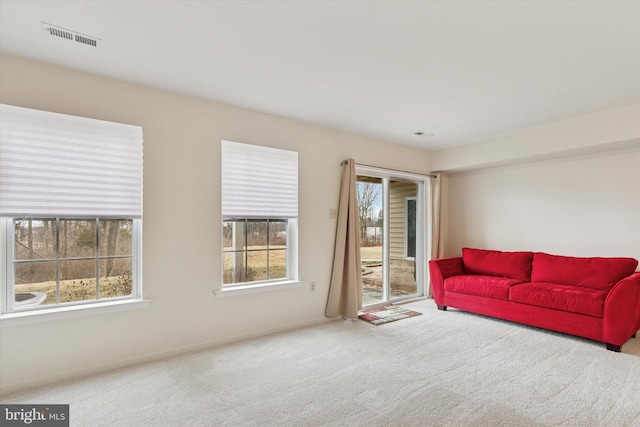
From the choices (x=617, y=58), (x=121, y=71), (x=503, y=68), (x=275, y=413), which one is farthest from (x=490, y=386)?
(x=121, y=71)

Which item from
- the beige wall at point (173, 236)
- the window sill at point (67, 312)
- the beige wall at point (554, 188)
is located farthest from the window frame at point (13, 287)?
the beige wall at point (554, 188)

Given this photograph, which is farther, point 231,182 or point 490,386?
point 231,182

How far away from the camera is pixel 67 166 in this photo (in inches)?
108

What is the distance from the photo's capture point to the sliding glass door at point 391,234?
5.15m

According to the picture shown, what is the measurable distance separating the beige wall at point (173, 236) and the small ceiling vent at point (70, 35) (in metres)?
0.59

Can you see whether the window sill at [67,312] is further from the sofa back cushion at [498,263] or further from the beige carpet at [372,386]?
the sofa back cushion at [498,263]

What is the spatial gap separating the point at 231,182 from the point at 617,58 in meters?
3.48

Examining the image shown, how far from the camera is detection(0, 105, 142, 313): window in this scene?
259 cm

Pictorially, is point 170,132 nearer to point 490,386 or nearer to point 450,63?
point 450,63

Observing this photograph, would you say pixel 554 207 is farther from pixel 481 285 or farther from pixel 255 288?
pixel 255 288

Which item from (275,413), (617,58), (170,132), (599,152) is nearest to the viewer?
(275,413)

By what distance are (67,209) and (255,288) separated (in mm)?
1870

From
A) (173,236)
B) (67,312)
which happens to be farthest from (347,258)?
(67,312)

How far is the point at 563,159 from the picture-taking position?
15.4 feet
